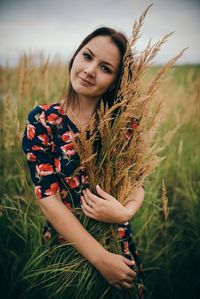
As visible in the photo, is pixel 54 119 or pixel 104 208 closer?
Answer: pixel 104 208

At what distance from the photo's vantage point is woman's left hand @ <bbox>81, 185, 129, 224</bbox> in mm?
1268

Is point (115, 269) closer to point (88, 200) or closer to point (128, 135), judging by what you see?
point (88, 200)

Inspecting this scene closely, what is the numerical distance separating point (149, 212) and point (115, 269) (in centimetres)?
84

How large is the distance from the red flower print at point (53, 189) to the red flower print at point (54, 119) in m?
0.28

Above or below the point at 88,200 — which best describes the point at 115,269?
below

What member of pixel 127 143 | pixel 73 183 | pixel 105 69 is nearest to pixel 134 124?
pixel 127 143

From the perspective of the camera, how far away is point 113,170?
52.4 inches

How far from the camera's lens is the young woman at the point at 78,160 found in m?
1.28

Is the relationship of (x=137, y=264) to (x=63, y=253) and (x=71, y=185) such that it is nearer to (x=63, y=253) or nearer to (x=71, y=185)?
(x=63, y=253)

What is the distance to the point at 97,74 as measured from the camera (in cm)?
135

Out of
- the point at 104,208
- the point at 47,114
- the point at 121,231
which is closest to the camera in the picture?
the point at 104,208

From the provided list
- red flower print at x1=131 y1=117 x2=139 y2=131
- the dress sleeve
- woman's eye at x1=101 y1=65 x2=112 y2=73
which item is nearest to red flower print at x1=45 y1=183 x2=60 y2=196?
the dress sleeve

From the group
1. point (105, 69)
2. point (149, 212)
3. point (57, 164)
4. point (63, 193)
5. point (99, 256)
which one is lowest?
point (149, 212)

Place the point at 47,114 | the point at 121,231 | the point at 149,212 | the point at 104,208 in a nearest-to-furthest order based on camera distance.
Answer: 1. the point at 104,208
2. the point at 47,114
3. the point at 121,231
4. the point at 149,212
